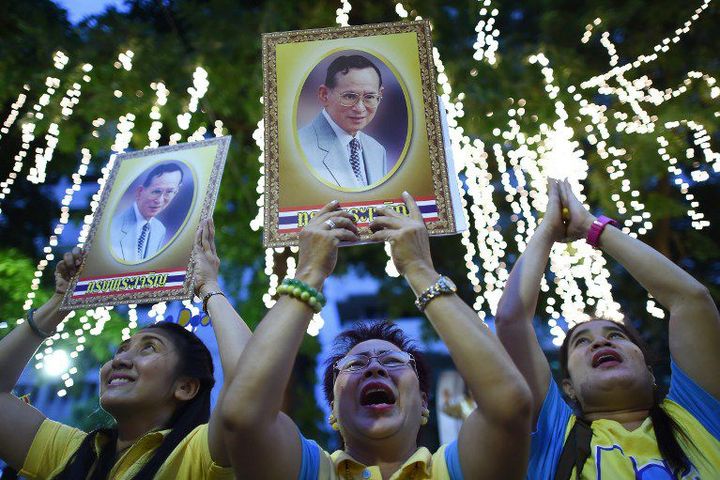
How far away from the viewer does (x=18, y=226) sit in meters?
6.45

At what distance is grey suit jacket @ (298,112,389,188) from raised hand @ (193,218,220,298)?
25.2 inches

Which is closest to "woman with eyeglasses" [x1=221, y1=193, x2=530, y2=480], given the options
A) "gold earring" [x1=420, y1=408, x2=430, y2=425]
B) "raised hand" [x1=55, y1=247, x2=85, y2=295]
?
"gold earring" [x1=420, y1=408, x2=430, y2=425]

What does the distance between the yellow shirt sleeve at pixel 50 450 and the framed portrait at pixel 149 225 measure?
536mm

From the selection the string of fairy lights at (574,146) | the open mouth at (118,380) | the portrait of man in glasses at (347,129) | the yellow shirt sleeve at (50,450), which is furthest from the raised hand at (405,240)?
the string of fairy lights at (574,146)

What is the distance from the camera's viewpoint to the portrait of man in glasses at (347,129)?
7.04 feet

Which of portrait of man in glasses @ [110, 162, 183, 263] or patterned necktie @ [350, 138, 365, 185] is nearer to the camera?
patterned necktie @ [350, 138, 365, 185]

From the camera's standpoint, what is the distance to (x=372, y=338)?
230cm

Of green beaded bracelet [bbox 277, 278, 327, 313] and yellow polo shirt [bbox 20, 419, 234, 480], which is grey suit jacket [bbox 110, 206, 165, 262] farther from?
green beaded bracelet [bbox 277, 278, 327, 313]

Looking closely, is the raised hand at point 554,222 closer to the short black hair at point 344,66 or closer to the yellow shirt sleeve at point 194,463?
the short black hair at point 344,66

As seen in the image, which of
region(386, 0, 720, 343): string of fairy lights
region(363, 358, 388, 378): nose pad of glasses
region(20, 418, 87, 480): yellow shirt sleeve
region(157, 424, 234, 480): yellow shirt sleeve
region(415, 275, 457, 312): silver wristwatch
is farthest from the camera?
region(386, 0, 720, 343): string of fairy lights

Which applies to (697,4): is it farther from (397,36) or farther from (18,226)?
(18,226)

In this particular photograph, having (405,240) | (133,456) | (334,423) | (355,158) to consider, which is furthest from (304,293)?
(133,456)

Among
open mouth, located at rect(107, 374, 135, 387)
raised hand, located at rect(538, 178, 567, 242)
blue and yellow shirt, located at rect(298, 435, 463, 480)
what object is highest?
raised hand, located at rect(538, 178, 567, 242)

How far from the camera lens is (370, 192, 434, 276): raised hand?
64.1 inches
